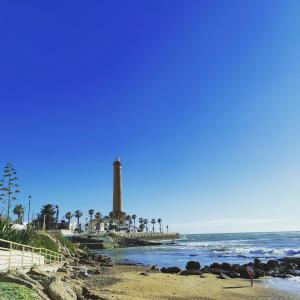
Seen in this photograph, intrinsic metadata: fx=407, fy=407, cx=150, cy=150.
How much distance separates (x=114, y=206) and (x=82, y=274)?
105487 mm

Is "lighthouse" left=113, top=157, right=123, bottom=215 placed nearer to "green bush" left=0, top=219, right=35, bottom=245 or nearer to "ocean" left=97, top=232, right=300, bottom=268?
"ocean" left=97, top=232, right=300, bottom=268

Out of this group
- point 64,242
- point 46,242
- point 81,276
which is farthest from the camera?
point 64,242

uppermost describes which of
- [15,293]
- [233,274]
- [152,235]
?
[152,235]

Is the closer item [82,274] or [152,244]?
[82,274]

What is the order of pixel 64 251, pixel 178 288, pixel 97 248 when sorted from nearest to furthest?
pixel 178 288 → pixel 64 251 → pixel 97 248

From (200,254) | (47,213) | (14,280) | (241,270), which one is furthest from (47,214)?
(14,280)

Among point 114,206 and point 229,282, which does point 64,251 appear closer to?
point 229,282

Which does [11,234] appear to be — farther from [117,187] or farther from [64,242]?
[117,187]

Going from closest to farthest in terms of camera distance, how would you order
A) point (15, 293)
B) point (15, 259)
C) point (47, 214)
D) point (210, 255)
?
point (15, 293)
point (15, 259)
point (210, 255)
point (47, 214)

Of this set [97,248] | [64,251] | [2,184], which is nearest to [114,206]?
[97,248]

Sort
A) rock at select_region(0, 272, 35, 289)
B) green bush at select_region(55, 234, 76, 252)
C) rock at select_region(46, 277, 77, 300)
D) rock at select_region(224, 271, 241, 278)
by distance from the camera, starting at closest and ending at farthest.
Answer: rock at select_region(0, 272, 35, 289), rock at select_region(46, 277, 77, 300), rock at select_region(224, 271, 241, 278), green bush at select_region(55, 234, 76, 252)

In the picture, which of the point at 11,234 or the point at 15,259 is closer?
the point at 15,259

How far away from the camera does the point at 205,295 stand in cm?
2086

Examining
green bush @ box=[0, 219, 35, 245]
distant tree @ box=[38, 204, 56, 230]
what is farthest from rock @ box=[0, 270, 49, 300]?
distant tree @ box=[38, 204, 56, 230]
